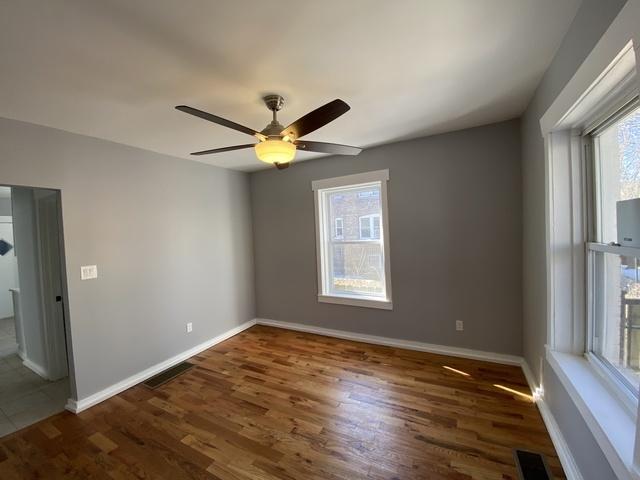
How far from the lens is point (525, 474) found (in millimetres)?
1519

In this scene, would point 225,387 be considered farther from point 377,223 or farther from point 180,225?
point 377,223

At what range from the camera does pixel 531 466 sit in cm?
157

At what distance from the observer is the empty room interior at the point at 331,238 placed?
129cm

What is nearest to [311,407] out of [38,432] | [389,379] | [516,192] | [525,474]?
[389,379]

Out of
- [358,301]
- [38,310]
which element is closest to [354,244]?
[358,301]

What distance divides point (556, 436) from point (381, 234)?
7.42 feet

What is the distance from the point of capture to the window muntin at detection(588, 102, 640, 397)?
126 cm

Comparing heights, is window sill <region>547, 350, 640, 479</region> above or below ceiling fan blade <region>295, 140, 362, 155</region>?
below

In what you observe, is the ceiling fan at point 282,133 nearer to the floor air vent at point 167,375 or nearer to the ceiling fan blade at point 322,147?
the ceiling fan blade at point 322,147

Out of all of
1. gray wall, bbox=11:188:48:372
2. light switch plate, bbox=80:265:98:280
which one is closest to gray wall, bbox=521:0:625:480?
light switch plate, bbox=80:265:98:280

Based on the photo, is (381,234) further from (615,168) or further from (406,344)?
(615,168)

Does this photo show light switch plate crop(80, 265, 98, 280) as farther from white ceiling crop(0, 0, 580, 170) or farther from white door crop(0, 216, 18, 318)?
white door crop(0, 216, 18, 318)

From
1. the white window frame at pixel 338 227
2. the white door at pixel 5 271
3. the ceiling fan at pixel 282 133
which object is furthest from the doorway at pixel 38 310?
the white door at pixel 5 271

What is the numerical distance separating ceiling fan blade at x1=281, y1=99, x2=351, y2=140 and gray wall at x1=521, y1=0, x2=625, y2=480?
42.0 inches
